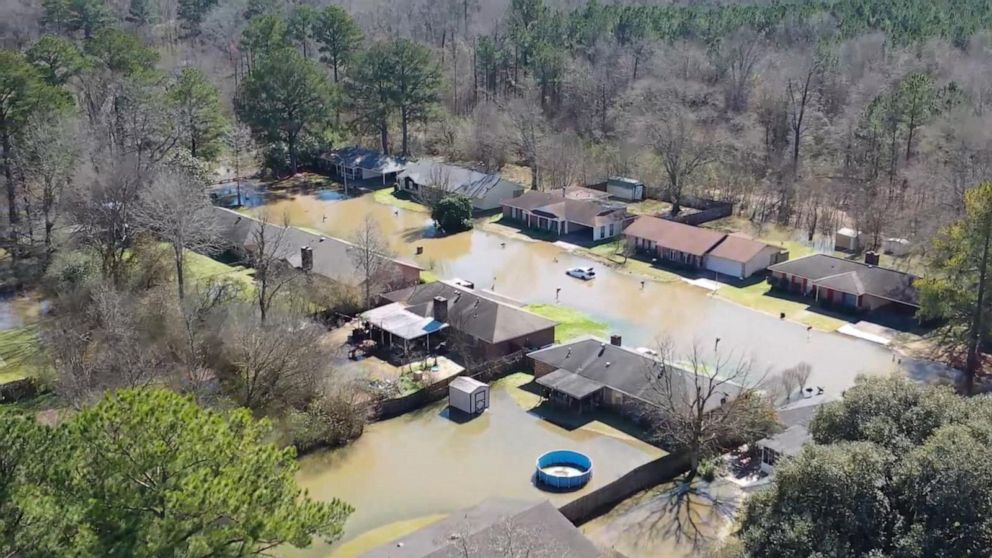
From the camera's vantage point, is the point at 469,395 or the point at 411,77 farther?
the point at 411,77

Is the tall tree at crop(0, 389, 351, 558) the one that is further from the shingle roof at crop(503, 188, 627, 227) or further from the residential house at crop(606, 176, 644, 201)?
the residential house at crop(606, 176, 644, 201)

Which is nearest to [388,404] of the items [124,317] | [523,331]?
[523,331]

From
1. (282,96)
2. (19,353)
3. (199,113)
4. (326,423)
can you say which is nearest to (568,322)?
(326,423)

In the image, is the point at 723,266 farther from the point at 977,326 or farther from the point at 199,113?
the point at 199,113

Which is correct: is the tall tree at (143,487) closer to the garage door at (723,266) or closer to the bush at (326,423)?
the bush at (326,423)

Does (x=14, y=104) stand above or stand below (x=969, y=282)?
above

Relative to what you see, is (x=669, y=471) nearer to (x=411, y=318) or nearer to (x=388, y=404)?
(x=388, y=404)

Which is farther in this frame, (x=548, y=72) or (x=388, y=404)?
(x=548, y=72)
